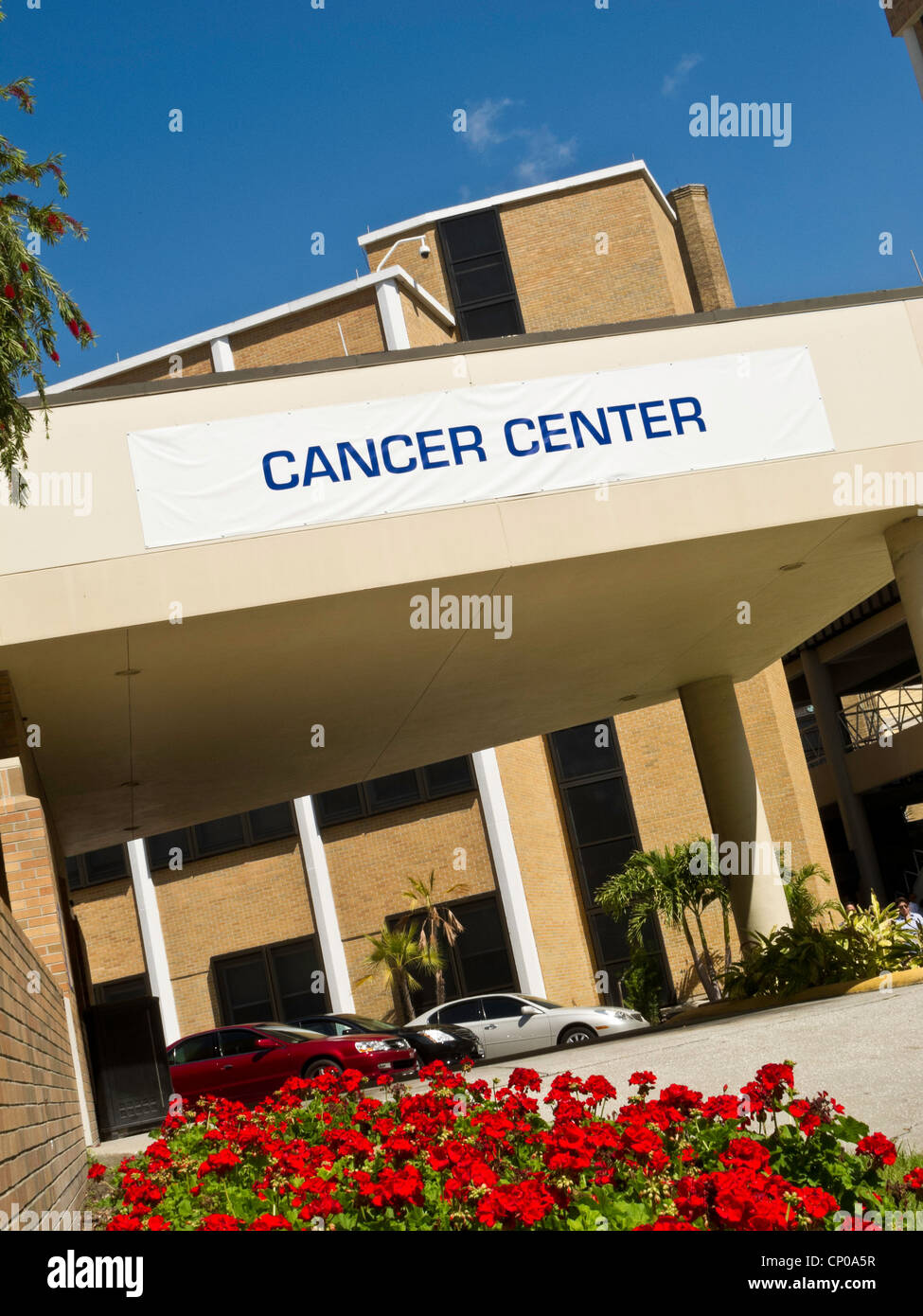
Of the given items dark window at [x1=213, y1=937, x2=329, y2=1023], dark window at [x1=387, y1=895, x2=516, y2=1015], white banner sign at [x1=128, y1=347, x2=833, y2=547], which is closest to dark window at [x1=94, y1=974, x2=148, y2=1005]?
dark window at [x1=213, y1=937, x2=329, y2=1023]

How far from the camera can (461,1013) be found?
23.4 meters

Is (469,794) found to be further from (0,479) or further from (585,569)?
(0,479)

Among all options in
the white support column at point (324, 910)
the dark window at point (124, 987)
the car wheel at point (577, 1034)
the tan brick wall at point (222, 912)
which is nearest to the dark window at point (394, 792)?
the white support column at point (324, 910)

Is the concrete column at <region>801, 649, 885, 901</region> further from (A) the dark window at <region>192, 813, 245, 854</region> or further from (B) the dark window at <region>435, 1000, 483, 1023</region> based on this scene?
(B) the dark window at <region>435, 1000, 483, 1023</region>

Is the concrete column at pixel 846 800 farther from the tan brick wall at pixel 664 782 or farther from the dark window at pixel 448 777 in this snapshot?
the dark window at pixel 448 777

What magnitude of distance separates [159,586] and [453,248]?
30663 mm

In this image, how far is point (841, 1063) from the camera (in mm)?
9211

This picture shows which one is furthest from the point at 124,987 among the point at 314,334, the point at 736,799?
the point at 736,799

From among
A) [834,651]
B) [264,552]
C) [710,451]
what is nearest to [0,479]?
[264,552]

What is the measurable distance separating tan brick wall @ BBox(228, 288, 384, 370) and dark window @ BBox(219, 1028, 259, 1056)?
20786mm

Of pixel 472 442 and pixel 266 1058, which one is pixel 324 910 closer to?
pixel 266 1058

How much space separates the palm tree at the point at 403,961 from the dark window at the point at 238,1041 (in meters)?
9.76

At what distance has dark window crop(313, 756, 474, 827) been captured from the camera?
102 feet

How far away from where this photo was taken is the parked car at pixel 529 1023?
22.0 metres
